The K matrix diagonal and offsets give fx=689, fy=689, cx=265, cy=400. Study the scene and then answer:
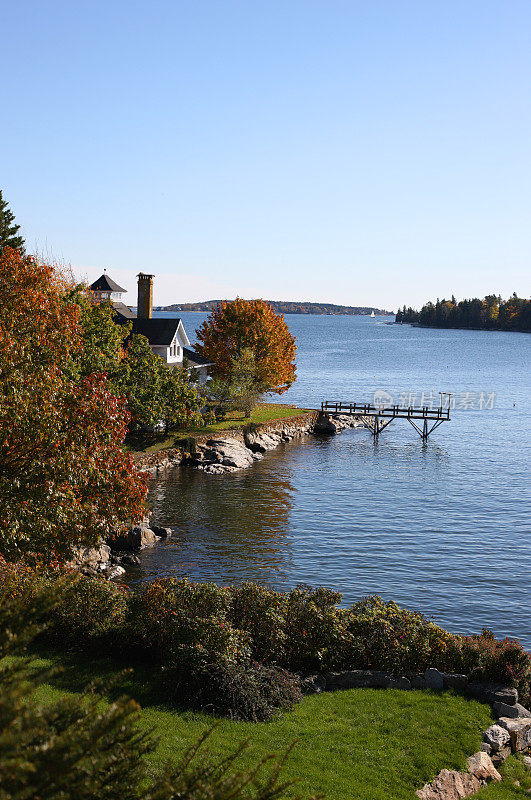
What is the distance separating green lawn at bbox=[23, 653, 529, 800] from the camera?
13.1 m

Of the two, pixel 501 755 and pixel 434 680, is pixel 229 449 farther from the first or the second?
pixel 501 755

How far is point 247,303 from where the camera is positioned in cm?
6962

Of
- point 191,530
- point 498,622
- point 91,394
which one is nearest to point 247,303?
point 191,530

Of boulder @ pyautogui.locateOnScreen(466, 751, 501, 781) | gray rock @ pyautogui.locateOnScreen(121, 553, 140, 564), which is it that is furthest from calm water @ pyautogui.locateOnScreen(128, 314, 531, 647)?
boulder @ pyautogui.locateOnScreen(466, 751, 501, 781)

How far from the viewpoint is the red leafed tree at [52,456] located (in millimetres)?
16016

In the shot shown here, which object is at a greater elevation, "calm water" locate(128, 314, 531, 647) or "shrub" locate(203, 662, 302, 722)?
"shrub" locate(203, 662, 302, 722)

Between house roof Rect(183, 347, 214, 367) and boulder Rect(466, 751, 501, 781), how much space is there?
54267 mm

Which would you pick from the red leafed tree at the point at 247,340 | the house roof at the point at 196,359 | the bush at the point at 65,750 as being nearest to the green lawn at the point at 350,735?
the bush at the point at 65,750

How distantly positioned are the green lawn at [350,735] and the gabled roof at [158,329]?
46.1 m

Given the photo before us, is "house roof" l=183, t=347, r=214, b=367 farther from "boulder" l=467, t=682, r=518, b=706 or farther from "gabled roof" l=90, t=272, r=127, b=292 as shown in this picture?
"boulder" l=467, t=682, r=518, b=706

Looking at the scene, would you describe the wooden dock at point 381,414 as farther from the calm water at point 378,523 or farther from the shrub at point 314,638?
the shrub at point 314,638

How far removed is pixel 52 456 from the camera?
16.5m

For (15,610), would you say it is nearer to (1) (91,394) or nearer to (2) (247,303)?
(1) (91,394)

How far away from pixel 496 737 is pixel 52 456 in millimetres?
12108
